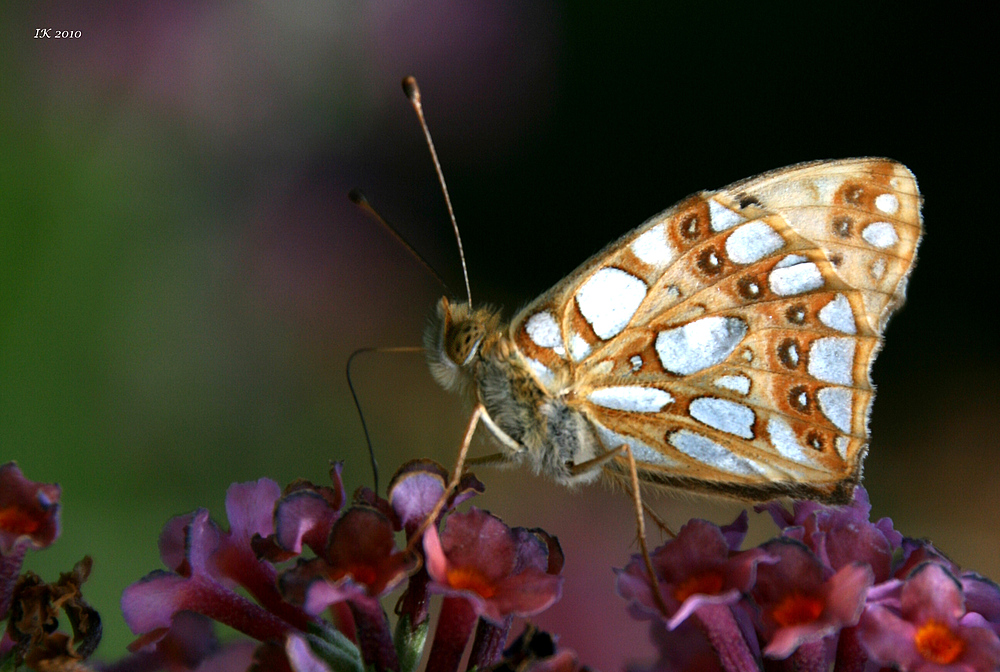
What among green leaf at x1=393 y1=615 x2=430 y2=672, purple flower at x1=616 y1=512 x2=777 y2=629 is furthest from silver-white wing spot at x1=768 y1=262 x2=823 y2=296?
green leaf at x1=393 y1=615 x2=430 y2=672

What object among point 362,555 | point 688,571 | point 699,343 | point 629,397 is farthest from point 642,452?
point 362,555

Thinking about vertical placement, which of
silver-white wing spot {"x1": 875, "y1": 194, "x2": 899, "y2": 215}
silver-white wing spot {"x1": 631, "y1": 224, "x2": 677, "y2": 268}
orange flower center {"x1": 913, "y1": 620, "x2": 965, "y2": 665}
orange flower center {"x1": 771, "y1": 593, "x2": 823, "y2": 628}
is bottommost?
orange flower center {"x1": 913, "y1": 620, "x2": 965, "y2": 665}

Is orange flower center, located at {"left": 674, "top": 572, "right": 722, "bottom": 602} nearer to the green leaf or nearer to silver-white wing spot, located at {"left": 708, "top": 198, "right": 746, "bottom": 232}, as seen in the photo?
the green leaf

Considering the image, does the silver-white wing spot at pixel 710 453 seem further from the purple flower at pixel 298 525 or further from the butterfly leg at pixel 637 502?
the purple flower at pixel 298 525

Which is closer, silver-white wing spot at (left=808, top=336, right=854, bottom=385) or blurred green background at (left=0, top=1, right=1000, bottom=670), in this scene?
silver-white wing spot at (left=808, top=336, right=854, bottom=385)

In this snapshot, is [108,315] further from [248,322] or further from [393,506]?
[393,506]

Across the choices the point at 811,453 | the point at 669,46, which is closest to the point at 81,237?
the point at 811,453
